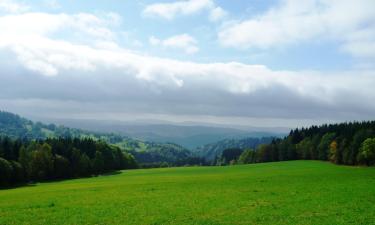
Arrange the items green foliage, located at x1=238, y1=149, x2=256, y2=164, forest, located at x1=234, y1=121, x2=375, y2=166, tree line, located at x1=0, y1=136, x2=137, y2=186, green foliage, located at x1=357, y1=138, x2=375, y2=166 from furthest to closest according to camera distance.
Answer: green foliage, located at x1=238, y1=149, x2=256, y2=164
forest, located at x1=234, y1=121, x2=375, y2=166
green foliage, located at x1=357, y1=138, x2=375, y2=166
tree line, located at x1=0, y1=136, x2=137, y2=186

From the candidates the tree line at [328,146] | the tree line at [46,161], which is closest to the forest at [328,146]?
the tree line at [328,146]

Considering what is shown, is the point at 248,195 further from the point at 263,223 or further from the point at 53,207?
the point at 53,207

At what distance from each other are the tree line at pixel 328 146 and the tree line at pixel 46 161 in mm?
67787

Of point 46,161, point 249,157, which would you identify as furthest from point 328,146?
point 46,161

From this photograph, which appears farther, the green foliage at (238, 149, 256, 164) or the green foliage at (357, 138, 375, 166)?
the green foliage at (238, 149, 256, 164)

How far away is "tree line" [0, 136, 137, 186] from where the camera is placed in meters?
94.9

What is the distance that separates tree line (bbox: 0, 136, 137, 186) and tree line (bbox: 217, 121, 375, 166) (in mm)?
67787

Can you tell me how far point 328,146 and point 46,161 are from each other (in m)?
87.2

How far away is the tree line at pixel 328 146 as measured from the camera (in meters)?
106

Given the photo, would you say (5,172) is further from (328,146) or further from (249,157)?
(249,157)

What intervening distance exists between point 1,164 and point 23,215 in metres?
65.6

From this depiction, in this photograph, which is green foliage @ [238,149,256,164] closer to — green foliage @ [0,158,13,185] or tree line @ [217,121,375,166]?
tree line @ [217,121,375,166]

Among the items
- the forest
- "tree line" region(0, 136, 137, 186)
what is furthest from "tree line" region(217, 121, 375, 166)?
"tree line" region(0, 136, 137, 186)

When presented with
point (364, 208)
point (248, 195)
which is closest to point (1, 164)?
point (248, 195)
